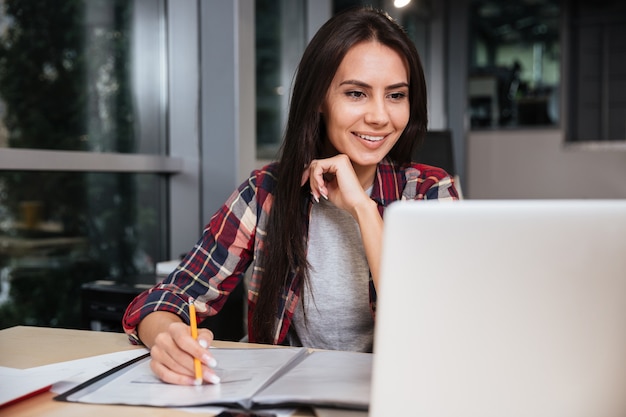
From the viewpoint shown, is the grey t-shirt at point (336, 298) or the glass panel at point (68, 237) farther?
the glass panel at point (68, 237)

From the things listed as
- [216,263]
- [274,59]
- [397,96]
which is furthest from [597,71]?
[216,263]

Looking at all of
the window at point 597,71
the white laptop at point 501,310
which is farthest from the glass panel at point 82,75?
the window at point 597,71

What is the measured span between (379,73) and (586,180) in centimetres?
438

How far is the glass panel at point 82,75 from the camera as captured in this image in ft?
6.02

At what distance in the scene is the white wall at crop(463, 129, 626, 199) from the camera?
16.9 feet

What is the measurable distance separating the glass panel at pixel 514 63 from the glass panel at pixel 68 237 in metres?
3.85

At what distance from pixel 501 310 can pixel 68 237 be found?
5.93 ft

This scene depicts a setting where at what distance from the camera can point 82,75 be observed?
2.12m

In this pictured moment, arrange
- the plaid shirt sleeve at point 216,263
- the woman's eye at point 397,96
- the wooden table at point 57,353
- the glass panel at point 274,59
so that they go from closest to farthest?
1. the wooden table at point 57,353
2. the plaid shirt sleeve at point 216,263
3. the woman's eye at point 397,96
4. the glass panel at point 274,59

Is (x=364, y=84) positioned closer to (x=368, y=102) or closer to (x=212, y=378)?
(x=368, y=102)

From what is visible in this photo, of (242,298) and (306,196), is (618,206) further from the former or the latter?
(242,298)

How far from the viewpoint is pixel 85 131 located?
2.15 m

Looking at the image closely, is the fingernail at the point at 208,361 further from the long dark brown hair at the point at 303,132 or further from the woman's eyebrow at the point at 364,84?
the woman's eyebrow at the point at 364,84

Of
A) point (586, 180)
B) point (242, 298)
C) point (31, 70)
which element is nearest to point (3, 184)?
point (31, 70)
